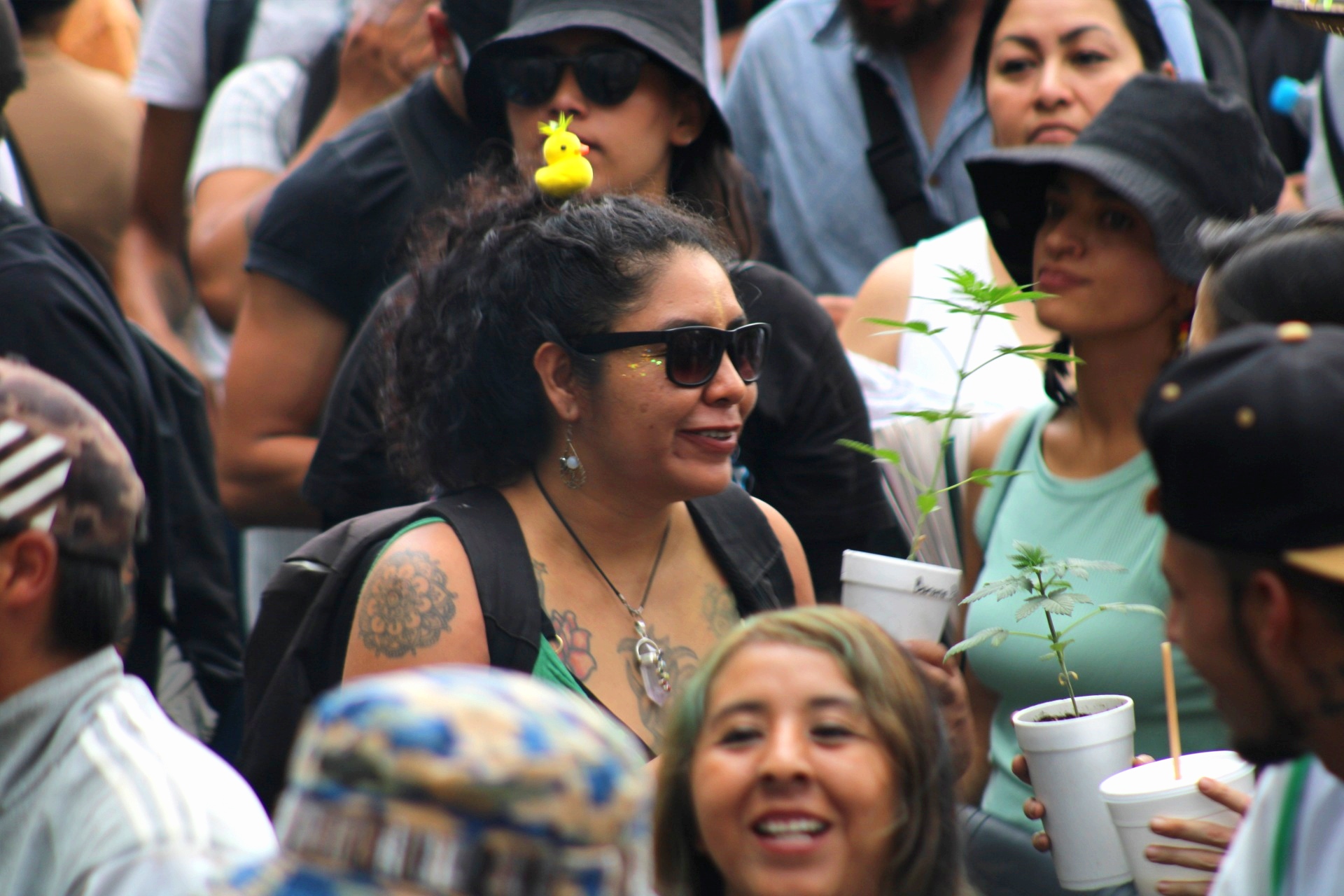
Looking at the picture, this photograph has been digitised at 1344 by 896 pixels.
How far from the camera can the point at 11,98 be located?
425 cm

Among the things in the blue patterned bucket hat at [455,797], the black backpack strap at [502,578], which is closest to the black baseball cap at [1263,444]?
the blue patterned bucket hat at [455,797]

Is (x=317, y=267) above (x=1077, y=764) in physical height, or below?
above

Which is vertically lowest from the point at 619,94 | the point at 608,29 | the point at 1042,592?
the point at 1042,592

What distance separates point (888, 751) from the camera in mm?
2168

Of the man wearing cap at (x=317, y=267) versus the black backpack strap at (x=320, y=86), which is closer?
the man wearing cap at (x=317, y=267)

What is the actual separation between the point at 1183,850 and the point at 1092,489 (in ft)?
3.35

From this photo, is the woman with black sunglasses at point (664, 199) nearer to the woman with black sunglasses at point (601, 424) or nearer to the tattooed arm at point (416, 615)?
the woman with black sunglasses at point (601, 424)

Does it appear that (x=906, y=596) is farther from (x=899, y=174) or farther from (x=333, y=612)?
(x=899, y=174)

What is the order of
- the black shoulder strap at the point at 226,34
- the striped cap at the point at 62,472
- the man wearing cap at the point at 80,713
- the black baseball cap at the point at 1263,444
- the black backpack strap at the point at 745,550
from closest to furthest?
the black baseball cap at the point at 1263,444, the man wearing cap at the point at 80,713, the striped cap at the point at 62,472, the black backpack strap at the point at 745,550, the black shoulder strap at the point at 226,34

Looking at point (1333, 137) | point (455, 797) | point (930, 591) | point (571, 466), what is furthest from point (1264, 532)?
point (1333, 137)

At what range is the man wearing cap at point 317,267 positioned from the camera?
3.71 meters

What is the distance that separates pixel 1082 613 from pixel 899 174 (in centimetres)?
207

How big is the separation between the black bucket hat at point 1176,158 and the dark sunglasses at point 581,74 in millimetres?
891

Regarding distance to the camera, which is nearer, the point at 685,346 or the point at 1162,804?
the point at 1162,804
